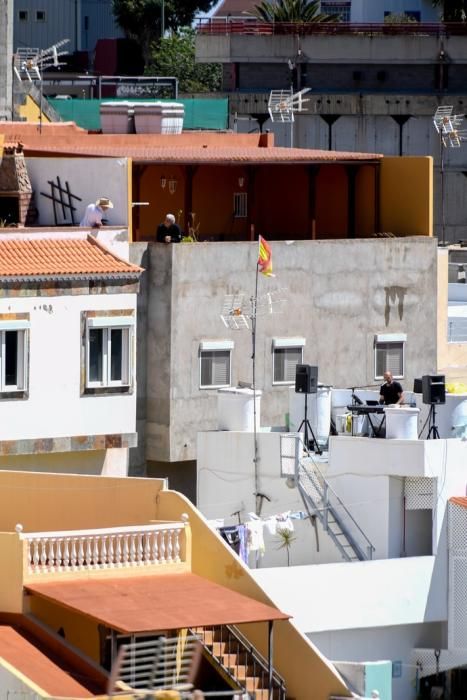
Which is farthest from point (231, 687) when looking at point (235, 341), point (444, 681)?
point (235, 341)

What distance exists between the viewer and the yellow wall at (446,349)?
55156 millimetres

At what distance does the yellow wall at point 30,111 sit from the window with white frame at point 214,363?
23992 mm

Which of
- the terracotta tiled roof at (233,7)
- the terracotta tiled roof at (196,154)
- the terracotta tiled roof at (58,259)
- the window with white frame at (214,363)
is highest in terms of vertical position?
the terracotta tiled roof at (233,7)

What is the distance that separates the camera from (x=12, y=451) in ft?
155

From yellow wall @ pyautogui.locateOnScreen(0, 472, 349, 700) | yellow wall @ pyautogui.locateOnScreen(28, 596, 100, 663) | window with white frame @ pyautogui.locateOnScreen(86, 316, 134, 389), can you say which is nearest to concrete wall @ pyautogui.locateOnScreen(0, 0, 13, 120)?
window with white frame @ pyautogui.locateOnScreen(86, 316, 134, 389)

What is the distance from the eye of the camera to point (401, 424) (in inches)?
1812

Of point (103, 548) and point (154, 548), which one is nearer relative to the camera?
point (103, 548)

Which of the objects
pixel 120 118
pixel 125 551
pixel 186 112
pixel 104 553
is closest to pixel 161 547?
pixel 125 551

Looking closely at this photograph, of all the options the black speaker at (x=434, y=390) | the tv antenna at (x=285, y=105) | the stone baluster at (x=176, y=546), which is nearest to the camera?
the stone baluster at (x=176, y=546)

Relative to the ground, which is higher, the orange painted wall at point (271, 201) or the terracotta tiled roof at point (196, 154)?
the terracotta tiled roof at point (196, 154)

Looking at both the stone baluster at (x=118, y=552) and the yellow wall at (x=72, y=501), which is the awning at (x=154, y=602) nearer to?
the stone baluster at (x=118, y=552)

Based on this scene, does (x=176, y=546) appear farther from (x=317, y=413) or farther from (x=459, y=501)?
(x=317, y=413)

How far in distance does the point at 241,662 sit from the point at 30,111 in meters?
37.1

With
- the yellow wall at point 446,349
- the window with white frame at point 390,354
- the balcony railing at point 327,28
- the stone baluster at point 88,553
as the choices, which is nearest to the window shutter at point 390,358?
the window with white frame at point 390,354
